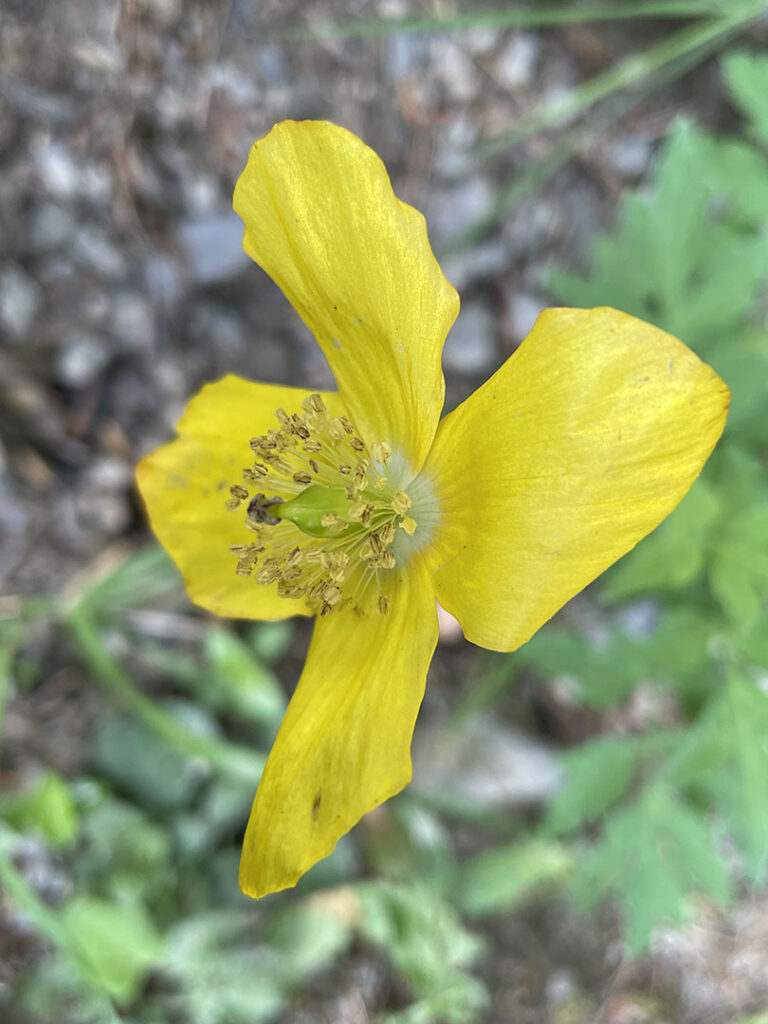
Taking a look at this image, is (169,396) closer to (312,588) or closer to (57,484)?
(57,484)

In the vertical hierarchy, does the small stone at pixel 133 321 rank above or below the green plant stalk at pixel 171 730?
above

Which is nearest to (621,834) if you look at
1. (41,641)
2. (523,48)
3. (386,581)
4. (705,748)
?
(705,748)

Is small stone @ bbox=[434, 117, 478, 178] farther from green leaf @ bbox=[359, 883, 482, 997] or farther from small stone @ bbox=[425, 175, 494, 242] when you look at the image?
green leaf @ bbox=[359, 883, 482, 997]

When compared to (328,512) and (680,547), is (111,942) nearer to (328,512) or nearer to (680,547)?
(328,512)

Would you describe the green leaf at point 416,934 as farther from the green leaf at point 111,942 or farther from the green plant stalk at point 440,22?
the green plant stalk at point 440,22

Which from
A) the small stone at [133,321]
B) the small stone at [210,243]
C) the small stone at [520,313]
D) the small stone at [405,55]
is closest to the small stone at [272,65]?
the small stone at [405,55]

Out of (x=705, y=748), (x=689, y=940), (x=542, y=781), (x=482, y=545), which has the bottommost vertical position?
(x=689, y=940)
